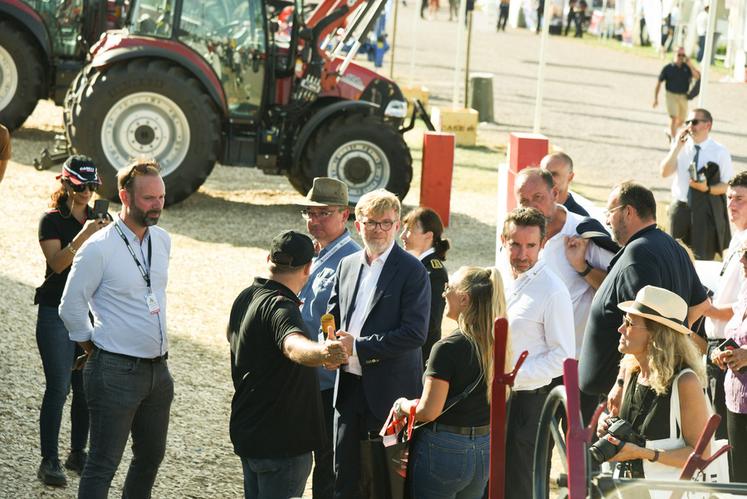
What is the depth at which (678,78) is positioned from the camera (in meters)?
21.9

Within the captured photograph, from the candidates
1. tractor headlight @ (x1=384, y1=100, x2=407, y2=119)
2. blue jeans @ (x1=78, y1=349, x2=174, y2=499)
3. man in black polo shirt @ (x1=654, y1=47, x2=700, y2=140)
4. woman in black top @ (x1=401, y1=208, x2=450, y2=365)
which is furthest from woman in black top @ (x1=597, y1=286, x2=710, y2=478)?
man in black polo shirt @ (x1=654, y1=47, x2=700, y2=140)

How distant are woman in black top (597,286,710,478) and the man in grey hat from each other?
62.3 inches

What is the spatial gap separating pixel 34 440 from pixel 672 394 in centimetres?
386

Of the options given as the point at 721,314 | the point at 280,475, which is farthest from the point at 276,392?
the point at 721,314

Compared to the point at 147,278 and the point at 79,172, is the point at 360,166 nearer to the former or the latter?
the point at 79,172

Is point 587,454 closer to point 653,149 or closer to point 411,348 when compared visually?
point 411,348

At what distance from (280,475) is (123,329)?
0.96 m

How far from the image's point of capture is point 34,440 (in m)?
6.73

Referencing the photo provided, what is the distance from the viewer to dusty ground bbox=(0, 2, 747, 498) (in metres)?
6.87

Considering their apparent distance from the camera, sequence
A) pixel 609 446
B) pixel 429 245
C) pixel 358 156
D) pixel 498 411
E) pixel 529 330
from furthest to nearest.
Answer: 1. pixel 358 156
2. pixel 429 245
3. pixel 529 330
4. pixel 609 446
5. pixel 498 411

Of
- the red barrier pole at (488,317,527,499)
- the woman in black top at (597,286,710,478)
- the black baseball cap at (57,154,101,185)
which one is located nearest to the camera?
the red barrier pole at (488,317,527,499)

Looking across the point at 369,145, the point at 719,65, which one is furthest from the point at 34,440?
the point at 719,65

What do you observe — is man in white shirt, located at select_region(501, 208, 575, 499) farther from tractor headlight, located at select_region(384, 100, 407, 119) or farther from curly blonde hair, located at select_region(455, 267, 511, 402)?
tractor headlight, located at select_region(384, 100, 407, 119)

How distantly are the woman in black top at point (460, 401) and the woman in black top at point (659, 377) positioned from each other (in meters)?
0.53
